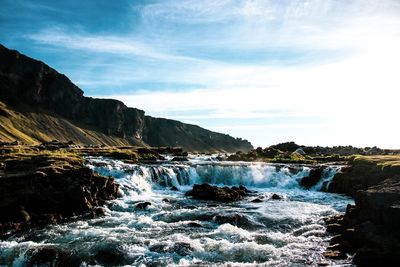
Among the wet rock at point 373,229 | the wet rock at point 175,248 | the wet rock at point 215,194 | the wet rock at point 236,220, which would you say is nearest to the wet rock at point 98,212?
the wet rock at point 236,220

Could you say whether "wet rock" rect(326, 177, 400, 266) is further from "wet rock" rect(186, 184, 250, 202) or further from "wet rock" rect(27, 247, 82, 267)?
"wet rock" rect(186, 184, 250, 202)

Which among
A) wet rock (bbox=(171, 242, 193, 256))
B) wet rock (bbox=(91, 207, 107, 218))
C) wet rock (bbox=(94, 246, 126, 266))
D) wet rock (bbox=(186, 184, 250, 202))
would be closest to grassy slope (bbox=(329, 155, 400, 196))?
wet rock (bbox=(186, 184, 250, 202))

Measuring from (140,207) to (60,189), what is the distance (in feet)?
30.4

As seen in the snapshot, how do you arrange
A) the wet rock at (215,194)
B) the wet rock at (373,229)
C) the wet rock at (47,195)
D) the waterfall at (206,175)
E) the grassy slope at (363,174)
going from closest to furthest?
the wet rock at (373,229) → the wet rock at (47,195) → the grassy slope at (363,174) → the wet rock at (215,194) → the waterfall at (206,175)

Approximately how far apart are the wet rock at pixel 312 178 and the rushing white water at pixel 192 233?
933 cm

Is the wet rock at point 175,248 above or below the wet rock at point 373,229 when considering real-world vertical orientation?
below

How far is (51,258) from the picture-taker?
27031 mm

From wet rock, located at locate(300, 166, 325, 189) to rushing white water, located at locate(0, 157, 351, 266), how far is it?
9.33m

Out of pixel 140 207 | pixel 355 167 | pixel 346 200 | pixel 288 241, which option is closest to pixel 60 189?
pixel 140 207

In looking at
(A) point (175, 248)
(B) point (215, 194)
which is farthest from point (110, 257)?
(B) point (215, 194)

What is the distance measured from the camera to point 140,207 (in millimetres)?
45844

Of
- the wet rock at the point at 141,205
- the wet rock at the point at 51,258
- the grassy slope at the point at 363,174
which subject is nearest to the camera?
the wet rock at the point at 51,258

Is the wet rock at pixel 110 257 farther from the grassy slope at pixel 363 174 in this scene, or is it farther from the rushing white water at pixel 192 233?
the grassy slope at pixel 363 174

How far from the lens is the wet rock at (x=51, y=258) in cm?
2659
